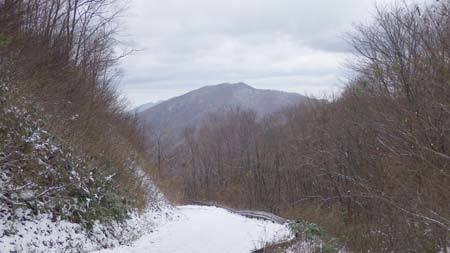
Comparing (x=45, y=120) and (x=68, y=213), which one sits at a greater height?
(x=45, y=120)

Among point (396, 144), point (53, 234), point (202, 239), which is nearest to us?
point (53, 234)

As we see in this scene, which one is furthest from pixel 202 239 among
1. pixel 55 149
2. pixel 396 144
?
pixel 396 144

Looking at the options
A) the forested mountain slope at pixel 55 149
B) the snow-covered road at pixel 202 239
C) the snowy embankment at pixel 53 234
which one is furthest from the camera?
the snow-covered road at pixel 202 239

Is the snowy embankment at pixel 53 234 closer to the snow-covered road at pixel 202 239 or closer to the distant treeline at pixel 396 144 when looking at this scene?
the snow-covered road at pixel 202 239

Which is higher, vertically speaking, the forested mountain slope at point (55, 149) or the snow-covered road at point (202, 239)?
the forested mountain slope at point (55, 149)

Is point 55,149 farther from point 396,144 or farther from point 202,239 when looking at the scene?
point 396,144

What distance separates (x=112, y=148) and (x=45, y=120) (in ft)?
19.6

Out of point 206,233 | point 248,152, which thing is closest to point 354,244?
point 206,233

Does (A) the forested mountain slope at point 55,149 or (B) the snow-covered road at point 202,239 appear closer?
(A) the forested mountain slope at point 55,149

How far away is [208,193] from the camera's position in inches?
2815

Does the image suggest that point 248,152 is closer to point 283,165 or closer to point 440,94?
point 283,165

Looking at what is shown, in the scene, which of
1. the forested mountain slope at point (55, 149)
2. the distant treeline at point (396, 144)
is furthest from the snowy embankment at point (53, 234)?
the distant treeline at point (396, 144)

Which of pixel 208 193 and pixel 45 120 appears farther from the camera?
pixel 208 193

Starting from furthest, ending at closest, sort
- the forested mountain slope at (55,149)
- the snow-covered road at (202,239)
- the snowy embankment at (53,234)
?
the snow-covered road at (202,239)
the forested mountain slope at (55,149)
the snowy embankment at (53,234)
